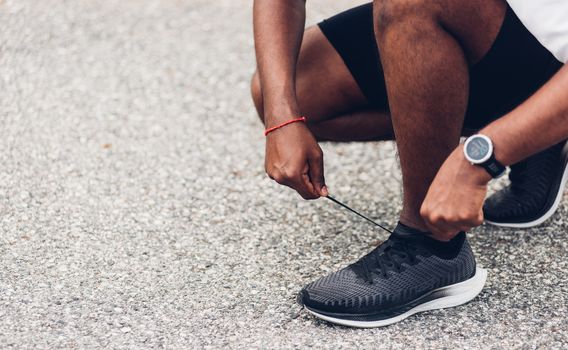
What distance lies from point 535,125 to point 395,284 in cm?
58

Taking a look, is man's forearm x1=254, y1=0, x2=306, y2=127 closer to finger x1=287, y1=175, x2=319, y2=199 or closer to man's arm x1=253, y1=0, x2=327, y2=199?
man's arm x1=253, y1=0, x2=327, y2=199

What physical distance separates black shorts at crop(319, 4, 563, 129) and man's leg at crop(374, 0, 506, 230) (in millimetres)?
55

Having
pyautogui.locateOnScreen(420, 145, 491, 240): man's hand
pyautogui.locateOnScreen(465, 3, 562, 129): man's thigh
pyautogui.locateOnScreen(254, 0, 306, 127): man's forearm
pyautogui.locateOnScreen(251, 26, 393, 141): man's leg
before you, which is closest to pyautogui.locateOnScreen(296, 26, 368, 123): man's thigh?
pyautogui.locateOnScreen(251, 26, 393, 141): man's leg

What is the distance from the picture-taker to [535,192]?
2750 millimetres

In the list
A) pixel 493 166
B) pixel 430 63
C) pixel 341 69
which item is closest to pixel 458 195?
pixel 493 166

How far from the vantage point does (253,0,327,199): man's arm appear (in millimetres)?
2195

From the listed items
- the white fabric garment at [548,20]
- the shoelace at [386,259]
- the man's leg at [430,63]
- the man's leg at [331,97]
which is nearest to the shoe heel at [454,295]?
the shoelace at [386,259]

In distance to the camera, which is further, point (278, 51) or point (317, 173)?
point (278, 51)

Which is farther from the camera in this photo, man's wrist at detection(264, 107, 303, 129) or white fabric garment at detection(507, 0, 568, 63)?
man's wrist at detection(264, 107, 303, 129)

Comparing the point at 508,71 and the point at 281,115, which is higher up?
the point at 508,71

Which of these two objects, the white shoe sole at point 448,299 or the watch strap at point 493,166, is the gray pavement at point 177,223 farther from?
the watch strap at point 493,166

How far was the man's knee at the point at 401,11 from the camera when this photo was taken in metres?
2.05

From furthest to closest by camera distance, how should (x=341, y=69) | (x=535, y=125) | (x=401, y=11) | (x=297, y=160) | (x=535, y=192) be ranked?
(x=535, y=192), (x=341, y=69), (x=297, y=160), (x=401, y=11), (x=535, y=125)

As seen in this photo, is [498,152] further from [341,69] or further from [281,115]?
[341,69]
